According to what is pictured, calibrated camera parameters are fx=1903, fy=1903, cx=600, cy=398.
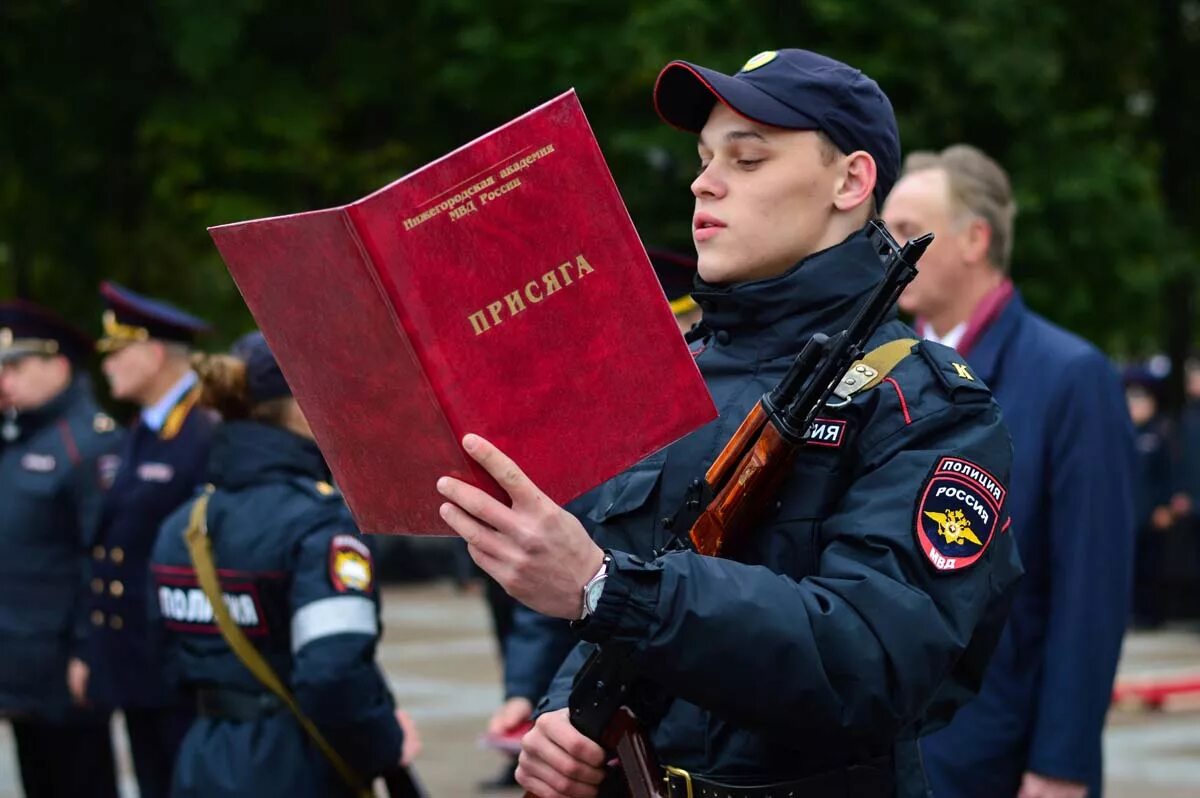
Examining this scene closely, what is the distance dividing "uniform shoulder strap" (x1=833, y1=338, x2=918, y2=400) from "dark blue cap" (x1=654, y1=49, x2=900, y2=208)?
11.0 inches

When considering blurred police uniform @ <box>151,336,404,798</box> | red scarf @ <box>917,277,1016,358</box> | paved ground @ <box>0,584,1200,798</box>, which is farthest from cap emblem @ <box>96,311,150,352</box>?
red scarf @ <box>917,277,1016,358</box>

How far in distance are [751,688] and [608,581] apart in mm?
230

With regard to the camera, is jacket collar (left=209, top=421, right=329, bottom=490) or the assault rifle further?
jacket collar (left=209, top=421, right=329, bottom=490)

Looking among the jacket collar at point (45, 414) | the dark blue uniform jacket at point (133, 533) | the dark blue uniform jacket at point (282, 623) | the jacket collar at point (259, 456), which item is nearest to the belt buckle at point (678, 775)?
the dark blue uniform jacket at point (282, 623)

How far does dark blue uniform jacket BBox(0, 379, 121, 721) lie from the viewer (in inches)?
320

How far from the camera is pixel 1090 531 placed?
4328 millimetres

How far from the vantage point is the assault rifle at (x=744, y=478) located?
261cm

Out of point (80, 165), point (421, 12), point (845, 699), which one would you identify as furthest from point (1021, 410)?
point (80, 165)

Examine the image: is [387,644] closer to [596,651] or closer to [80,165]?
[80,165]

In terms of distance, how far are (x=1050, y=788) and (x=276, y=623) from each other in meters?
2.07

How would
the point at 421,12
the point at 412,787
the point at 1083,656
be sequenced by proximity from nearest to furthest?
the point at 1083,656 → the point at 412,787 → the point at 421,12

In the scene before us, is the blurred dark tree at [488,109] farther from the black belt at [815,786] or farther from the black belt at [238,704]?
the black belt at [815,786]

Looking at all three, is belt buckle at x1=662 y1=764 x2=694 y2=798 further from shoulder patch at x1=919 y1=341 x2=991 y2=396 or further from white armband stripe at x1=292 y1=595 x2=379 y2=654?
white armband stripe at x1=292 y1=595 x2=379 y2=654

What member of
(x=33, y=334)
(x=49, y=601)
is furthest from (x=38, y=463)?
(x=33, y=334)
